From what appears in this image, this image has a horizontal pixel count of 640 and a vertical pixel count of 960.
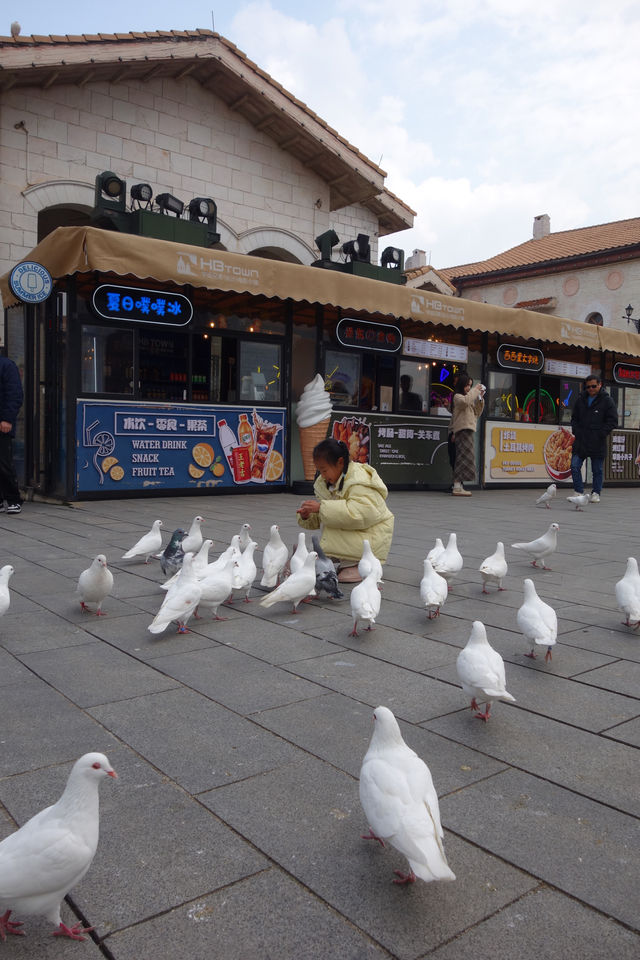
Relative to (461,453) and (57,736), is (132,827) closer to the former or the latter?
(57,736)

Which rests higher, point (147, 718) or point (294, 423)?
point (294, 423)

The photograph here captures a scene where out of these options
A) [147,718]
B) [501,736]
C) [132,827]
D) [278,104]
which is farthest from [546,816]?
[278,104]

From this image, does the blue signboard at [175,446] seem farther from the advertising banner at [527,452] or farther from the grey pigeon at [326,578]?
the grey pigeon at [326,578]

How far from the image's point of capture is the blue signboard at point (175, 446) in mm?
9977

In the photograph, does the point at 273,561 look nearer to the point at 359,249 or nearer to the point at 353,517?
the point at 353,517

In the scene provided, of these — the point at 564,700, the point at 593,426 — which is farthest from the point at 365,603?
the point at 593,426

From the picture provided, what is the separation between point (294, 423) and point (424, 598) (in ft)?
26.0

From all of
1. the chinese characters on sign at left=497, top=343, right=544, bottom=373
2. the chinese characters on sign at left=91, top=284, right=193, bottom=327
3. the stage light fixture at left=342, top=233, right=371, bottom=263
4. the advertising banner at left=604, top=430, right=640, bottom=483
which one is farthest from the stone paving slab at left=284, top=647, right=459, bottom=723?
the advertising banner at left=604, top=430, right=640, bottom=483

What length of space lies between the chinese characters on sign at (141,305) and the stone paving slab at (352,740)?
8172mm

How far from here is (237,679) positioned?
11.4 ft

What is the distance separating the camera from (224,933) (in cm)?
173

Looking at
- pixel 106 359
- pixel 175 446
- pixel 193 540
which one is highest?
pixel 106 359

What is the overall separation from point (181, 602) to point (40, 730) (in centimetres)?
133

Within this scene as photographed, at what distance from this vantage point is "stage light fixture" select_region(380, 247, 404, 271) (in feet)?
49.9
